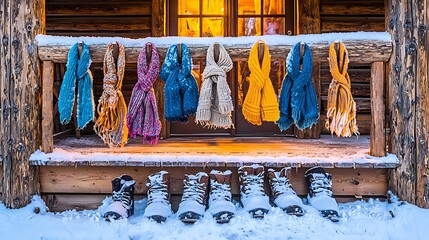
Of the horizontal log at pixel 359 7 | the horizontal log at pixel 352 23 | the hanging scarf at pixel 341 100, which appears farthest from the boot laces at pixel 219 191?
the horizontal log at pixel 359 7

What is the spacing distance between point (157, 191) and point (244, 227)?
0.78 metres

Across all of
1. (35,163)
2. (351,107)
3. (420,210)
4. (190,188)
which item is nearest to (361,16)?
(351,107)

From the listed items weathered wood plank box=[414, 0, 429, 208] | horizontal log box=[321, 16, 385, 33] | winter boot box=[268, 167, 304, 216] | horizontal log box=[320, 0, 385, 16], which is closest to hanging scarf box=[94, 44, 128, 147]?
winter boot box=[268, 167, 304, 216]

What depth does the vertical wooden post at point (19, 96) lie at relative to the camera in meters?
3.52

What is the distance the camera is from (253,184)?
135 inches

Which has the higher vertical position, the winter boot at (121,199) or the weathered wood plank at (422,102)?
the weathered wood plank at (422,102)

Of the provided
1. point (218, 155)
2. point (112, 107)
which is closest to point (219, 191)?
point (218, 155)

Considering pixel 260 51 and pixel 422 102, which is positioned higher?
pixel 260 51

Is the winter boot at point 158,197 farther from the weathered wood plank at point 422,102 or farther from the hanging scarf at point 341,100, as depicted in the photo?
the weathered wood plank at point 422,102

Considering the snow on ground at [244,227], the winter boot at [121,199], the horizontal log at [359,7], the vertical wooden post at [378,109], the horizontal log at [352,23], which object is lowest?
the snow on ground at [244,227]

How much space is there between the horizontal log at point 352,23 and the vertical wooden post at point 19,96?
3.75 m

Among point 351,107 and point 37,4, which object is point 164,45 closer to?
point 37,4

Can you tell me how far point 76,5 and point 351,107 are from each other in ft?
13.9

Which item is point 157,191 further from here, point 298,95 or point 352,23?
point 352,23
